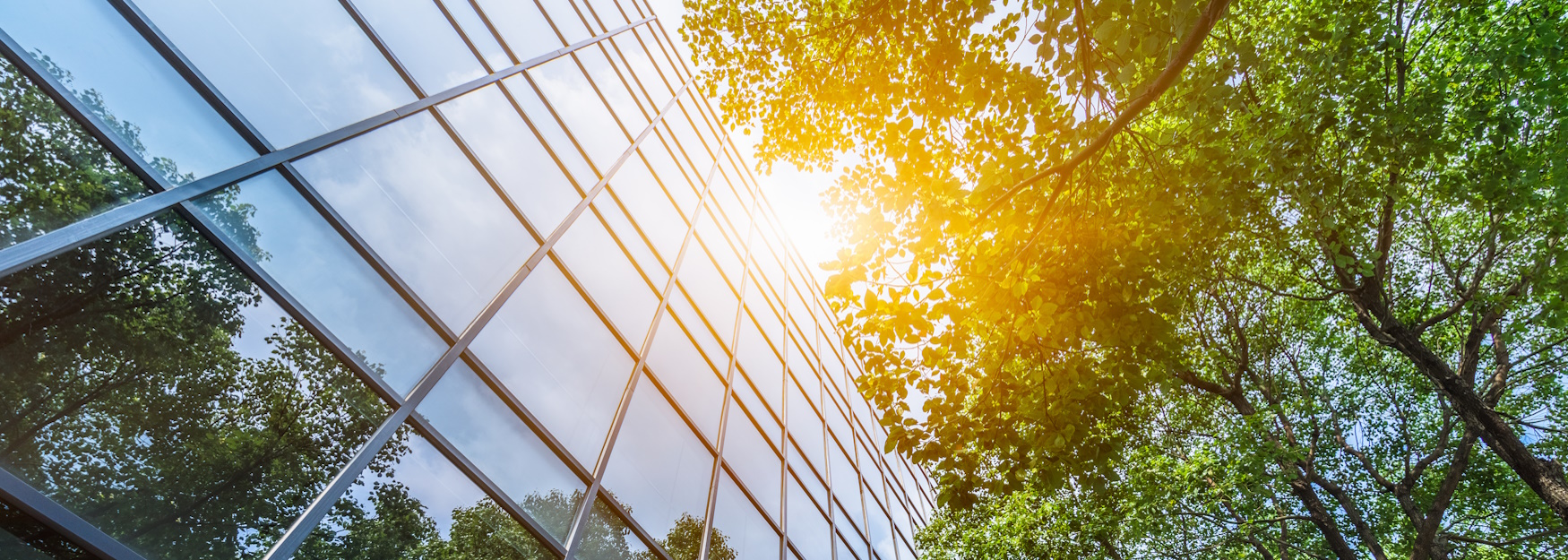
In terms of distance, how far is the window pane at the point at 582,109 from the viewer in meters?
8.00

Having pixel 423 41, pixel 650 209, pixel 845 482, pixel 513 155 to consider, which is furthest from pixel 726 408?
pixel 423 41

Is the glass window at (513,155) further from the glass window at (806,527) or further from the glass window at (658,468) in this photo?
the glass window at (806,527)

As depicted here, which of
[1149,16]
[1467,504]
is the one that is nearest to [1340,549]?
[1467,504]

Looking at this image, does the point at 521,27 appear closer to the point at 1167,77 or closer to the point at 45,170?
the point at 45,170

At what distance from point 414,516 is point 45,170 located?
2.65 m

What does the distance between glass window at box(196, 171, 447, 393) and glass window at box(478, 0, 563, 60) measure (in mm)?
4449

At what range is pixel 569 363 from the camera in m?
5.68

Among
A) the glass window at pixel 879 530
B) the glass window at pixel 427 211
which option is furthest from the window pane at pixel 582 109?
the glass window at pixel 879 530

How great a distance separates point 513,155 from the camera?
21.1 feet

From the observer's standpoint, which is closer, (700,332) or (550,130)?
(550,130)

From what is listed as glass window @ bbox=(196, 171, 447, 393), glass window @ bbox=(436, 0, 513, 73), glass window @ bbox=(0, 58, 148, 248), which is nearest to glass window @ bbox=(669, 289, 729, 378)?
glass window @ bbox=(436, 0, 513, 73)

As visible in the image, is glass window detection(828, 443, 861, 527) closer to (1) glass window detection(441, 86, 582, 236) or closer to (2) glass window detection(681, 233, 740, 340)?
(2) glass window detection(681, 233, 740, 340)

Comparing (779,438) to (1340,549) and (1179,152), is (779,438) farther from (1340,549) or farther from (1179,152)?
(1340,549)

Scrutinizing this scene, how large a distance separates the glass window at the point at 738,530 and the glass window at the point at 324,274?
396cm
